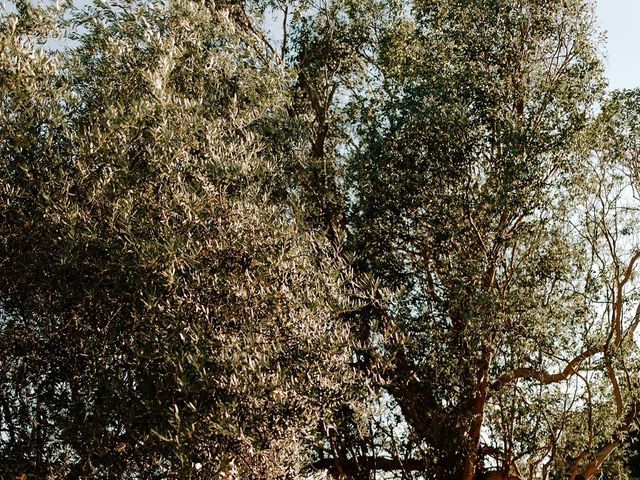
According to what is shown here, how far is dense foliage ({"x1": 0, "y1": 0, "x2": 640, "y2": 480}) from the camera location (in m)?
9.24

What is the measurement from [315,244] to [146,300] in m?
3.02

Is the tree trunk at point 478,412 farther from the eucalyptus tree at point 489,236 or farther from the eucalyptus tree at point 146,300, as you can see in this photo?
the eucalyptus tree at point 146,300

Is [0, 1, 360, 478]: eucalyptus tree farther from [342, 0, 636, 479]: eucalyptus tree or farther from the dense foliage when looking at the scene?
[342, 0, 636, 479]: eucalyptus tree

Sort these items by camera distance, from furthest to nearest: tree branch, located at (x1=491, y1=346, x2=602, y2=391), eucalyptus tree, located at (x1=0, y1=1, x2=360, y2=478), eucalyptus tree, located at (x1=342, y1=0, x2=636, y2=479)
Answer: tree branch, located at (x1=491, y1=346, x2=602, y2=391) → eucalyptus tree, located at (x1=342, y1=0, x2=636, y2=479) → eucalyptus tree, located at (x1=0, y1=1, x2=360, y2=478)

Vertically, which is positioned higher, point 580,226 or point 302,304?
point 580,226

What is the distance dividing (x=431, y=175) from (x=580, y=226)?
399 centimetres

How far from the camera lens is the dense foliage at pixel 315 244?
9.24 meters

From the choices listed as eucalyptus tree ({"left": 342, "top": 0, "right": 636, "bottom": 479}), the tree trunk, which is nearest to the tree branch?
eucalyptus tree ({"left": 342, "top": 0, "right": 636, "bottom": 479})

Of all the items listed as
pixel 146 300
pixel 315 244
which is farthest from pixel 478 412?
pixel 146 300

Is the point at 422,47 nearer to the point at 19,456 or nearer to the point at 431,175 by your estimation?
the point at 431,175

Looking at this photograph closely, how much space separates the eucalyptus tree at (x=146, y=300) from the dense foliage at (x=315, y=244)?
0.04 meters

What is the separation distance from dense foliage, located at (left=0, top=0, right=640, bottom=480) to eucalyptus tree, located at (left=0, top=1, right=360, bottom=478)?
0.13 ft

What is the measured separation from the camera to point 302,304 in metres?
9.70

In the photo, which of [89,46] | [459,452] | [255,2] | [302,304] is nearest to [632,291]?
[459,452]
